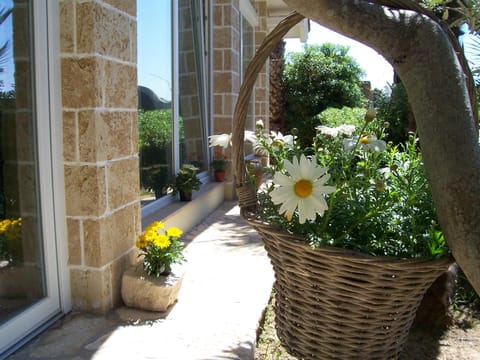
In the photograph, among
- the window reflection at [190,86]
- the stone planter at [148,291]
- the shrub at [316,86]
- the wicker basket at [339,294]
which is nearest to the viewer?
the wicker basket at [339,294]

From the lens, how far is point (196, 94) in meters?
4.85

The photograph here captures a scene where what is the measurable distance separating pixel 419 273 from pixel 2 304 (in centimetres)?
164

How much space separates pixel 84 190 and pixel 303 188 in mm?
1512

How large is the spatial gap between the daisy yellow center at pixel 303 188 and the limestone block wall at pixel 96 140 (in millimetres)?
1440

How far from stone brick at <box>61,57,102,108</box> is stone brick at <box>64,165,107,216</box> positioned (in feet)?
0.98

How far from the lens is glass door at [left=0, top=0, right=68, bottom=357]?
6.24ft

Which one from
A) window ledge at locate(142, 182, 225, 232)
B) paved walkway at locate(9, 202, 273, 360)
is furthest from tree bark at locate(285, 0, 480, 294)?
window ledge at locate(142, 182, 225, 232)

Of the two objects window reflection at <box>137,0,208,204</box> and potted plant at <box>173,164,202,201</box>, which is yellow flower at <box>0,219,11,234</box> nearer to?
window reflection at <box>137,0,208,204</box>

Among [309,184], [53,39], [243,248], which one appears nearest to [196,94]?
[243,248]

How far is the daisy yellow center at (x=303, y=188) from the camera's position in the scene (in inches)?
37.1

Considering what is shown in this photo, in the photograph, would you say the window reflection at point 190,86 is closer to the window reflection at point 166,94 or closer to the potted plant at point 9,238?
the window reflection at point 166,94

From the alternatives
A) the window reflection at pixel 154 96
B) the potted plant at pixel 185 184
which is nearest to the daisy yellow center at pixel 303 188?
the window reflection at pixel 154 96

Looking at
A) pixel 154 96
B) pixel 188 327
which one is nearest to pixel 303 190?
pixel 188 327

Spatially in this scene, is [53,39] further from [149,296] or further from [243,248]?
[243,248]
